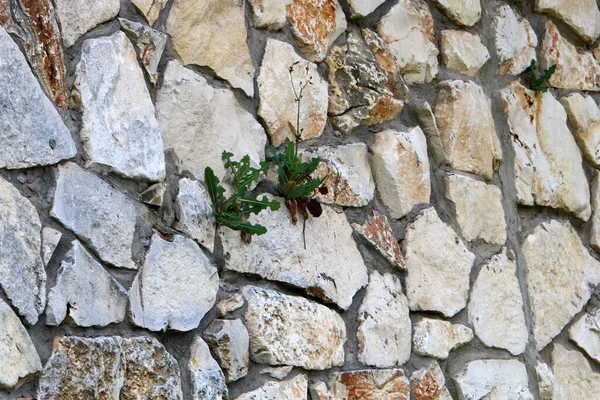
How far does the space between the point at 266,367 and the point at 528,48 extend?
1.57m

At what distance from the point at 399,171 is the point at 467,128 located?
35 centimetres

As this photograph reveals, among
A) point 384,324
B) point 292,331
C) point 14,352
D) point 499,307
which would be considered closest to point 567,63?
point 499,307

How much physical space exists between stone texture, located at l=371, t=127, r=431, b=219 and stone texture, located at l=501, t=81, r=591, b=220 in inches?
18.3

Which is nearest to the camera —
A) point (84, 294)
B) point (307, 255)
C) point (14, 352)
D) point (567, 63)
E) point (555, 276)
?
point (14, 352)

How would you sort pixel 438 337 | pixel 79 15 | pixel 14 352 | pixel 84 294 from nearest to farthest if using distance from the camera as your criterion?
pixel 14 352, pixel 84 294, pixel 79 15, pixel 438 337

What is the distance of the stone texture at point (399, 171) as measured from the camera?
230cm

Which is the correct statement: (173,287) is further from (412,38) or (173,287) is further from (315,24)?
(412,38)

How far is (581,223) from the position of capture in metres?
2.97

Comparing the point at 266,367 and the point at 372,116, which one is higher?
the point at 372,116

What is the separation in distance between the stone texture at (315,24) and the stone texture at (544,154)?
28.9 inches

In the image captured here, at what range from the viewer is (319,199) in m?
2.09

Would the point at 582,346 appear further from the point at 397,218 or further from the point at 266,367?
Answer: the point at 266,367

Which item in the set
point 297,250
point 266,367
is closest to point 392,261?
point 297,250

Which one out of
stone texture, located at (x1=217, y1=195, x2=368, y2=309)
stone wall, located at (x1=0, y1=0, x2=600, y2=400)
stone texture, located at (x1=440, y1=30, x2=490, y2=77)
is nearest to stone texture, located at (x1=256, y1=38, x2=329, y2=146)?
stone wall, located at (x1=0, y1=0, x2=600, y2=400)
